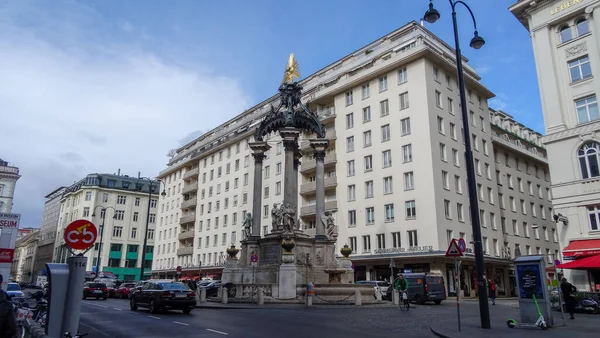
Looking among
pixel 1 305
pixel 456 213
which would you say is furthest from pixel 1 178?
pixel 1 305

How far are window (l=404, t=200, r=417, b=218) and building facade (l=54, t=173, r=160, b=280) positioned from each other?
189ft

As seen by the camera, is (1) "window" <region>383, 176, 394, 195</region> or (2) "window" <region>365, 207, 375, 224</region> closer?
(1) "window" <region>383, 176, 394, 195</region>

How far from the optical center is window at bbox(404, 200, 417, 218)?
41231 mm

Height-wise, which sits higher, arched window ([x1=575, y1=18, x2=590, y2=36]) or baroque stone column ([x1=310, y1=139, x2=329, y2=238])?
arched window ([x1=575, y1=18, x2=590, y2=36])

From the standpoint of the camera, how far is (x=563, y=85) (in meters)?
30.9

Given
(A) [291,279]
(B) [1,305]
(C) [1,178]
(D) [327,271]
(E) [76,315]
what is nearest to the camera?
(B) [1,305]

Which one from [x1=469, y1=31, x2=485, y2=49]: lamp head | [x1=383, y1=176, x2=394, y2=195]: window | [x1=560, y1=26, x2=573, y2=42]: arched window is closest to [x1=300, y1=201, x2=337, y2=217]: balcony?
[x1=383, y1=176, x2=394, y2=195]: window

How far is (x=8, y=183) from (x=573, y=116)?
96.2 metres

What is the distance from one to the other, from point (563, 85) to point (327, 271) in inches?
811

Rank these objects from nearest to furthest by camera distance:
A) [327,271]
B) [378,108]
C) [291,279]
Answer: [291,279], [327,271], [378,108]

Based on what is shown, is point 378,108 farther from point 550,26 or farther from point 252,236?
point 252,236

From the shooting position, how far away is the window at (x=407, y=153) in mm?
42987

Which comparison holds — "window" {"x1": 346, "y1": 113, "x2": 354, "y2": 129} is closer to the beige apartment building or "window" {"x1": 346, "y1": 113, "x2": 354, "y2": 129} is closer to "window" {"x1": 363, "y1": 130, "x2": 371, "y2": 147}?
the beige apartment building

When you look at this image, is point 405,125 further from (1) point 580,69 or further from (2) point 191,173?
(2) point 191,173
